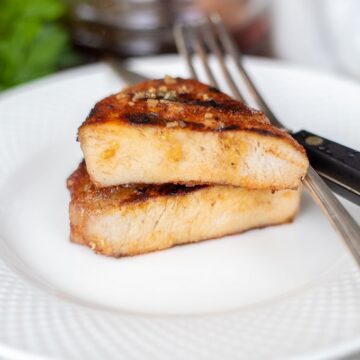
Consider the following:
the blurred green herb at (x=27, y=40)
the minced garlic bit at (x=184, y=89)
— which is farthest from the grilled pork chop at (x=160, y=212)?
the blurred green herb at (x=27, y=40)

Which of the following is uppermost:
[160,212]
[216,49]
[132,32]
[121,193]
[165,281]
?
[132,32]

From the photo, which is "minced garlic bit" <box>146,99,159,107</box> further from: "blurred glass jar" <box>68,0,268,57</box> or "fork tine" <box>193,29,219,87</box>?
"blurred glass jar" <box>68,0,268,57</box>

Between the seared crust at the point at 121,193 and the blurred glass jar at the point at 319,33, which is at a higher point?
the blurred glass jar at the point at 319,33

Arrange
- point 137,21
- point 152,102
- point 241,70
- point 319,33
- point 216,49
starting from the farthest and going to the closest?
point 319,33 → point 137,21 → point 216,49 → point 241,70 → point 152,102

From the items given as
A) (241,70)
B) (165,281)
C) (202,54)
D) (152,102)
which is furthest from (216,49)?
(165,281)

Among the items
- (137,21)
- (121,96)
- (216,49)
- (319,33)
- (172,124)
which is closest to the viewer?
(172,124)

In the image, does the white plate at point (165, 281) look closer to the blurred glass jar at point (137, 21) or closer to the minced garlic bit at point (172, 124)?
the minced garlic bit at point (172, 124)

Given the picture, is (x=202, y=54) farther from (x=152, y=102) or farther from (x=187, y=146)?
(x=187, y=146)
